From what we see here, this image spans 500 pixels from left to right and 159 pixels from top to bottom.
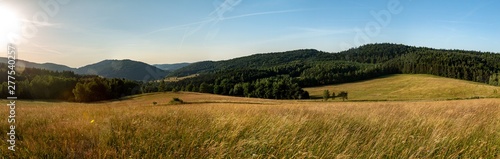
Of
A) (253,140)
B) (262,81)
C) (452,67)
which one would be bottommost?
(262,81)

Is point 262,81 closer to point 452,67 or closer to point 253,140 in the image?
point 452,67

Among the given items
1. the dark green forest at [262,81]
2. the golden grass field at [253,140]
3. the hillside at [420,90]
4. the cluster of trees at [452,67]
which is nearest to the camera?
the golden grass field at [253,140]

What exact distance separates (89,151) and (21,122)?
3452 millimetres

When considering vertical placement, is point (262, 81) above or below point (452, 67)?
below

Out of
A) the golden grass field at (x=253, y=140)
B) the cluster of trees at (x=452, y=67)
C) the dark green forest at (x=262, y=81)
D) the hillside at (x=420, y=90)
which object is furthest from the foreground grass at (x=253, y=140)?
the cluster of trees at (x=452, y=67)

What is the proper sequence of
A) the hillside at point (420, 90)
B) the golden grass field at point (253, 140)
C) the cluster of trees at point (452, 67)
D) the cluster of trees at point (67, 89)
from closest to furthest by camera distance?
the golden grass field at point (253, 140)
the cluster of trees at point (67, 89)
the hillside at point (420, 90)
the cluster of trees at point (452, 67)

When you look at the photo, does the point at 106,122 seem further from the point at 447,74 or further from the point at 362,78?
the point at 447,74

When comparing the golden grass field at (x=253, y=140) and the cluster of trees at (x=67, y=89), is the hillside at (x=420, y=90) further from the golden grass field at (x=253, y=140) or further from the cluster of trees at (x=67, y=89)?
the golden grass field at (x=253, y=140)

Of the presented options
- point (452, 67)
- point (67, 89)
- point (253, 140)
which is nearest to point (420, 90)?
point (452, 67)

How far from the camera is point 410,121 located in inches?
277

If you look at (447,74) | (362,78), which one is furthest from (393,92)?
(447,74)

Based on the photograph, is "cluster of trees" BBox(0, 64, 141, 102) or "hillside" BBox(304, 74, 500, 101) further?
"hillside" BBox(304, 74, 500, 101)

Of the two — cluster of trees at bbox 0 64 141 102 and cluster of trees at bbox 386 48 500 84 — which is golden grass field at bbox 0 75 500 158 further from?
cluster of trees at bbox 386 48 500 84

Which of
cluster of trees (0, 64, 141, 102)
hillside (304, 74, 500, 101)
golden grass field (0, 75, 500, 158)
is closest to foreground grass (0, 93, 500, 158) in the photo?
golden grass field (0, 75, 500, 158)
